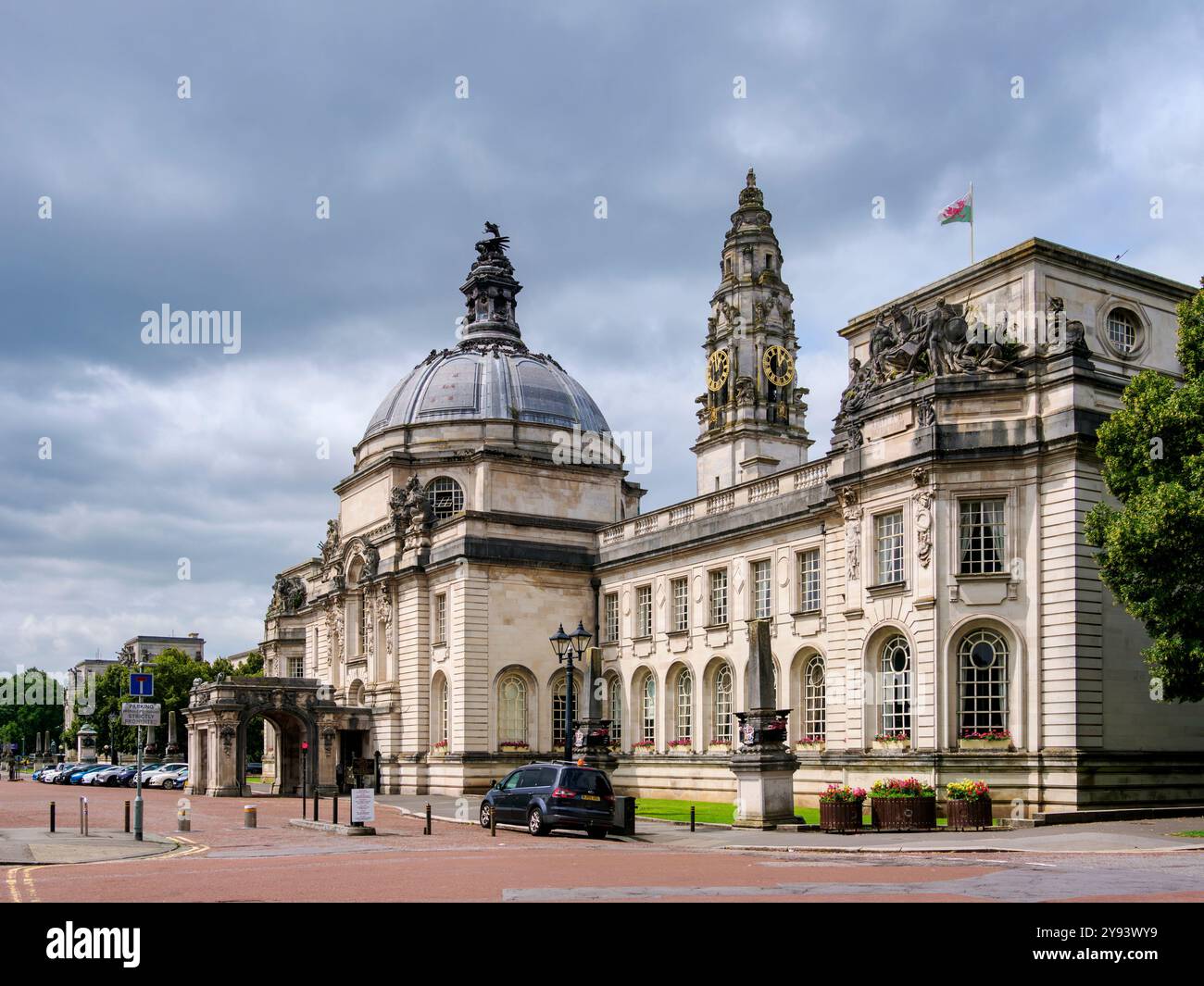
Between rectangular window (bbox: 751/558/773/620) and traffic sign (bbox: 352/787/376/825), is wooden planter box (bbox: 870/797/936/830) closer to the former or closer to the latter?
traffic sign (bbox: 352/787/376/825)

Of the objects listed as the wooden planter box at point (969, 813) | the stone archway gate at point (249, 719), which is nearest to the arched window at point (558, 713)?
the stone archway gate at point (249, 719)

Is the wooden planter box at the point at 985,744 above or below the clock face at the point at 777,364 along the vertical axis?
below

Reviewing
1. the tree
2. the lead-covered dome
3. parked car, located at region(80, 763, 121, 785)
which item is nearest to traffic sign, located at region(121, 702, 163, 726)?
the tree

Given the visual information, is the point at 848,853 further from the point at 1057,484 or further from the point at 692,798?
the point at 692,798

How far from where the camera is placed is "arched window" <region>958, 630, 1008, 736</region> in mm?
36125

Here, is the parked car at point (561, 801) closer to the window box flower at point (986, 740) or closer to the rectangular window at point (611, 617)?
the window box flower at point (986, 740)

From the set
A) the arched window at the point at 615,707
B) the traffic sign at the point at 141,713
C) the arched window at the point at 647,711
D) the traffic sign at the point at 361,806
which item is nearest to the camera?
the traffic sign at the point at 141,713

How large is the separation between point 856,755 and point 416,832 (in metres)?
12.6

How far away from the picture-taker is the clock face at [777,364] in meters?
80.8

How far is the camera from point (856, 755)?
128 ft

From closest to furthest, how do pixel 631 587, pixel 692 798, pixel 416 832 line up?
pixel 416 832
pixel 692 798
pixel 631 587

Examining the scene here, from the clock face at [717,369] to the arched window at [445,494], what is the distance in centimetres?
2200

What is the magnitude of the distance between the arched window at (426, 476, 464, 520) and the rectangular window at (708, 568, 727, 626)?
18078 mm
